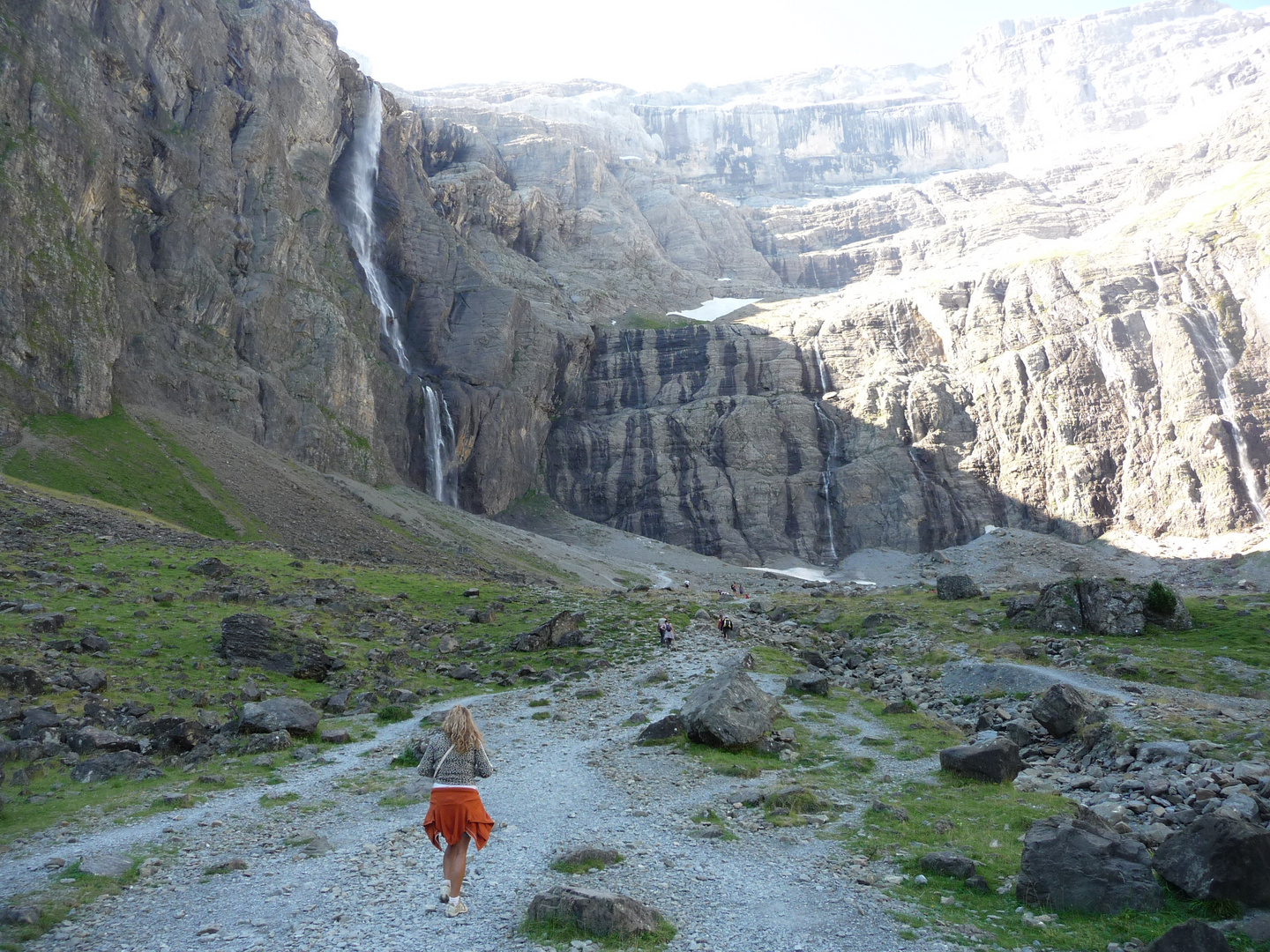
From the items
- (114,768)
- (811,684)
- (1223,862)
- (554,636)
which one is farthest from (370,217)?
(1223,862)

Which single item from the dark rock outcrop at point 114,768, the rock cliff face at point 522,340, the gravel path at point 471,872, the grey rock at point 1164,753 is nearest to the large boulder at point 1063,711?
the grey rock at point 1164,753

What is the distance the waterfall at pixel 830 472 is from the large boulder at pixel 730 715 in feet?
338

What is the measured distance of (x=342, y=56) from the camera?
12406 cm

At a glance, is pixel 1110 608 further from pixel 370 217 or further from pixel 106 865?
pixel 370 217

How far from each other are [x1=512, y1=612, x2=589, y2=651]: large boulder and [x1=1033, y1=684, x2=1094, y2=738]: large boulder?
71.7 ft

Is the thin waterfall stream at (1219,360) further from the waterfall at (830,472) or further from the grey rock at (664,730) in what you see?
the grey rock at (664,730)

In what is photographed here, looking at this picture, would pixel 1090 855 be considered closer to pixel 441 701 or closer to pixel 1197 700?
pixel 1197 700

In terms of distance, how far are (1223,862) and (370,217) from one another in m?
129

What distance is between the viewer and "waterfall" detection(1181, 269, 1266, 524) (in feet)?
359

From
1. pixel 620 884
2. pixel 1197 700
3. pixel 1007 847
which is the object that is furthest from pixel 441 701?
pixel 1197 700

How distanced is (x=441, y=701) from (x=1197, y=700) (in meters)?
26.3

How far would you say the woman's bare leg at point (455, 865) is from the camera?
12.0m

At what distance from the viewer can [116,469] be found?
6600cm

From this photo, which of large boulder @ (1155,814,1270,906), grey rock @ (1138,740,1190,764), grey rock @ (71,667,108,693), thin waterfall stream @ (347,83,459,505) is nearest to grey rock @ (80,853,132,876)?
grey rock @ (71,667,108,693)
